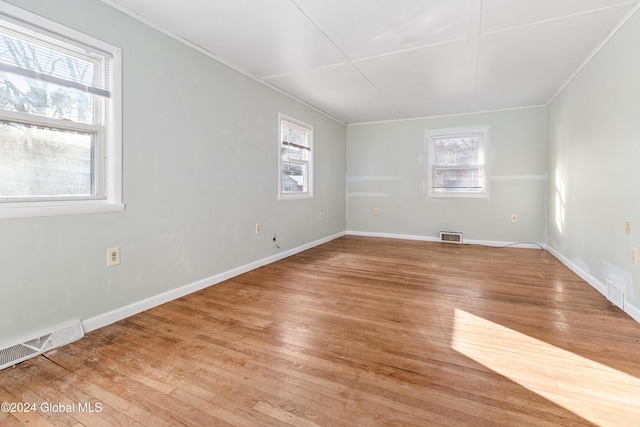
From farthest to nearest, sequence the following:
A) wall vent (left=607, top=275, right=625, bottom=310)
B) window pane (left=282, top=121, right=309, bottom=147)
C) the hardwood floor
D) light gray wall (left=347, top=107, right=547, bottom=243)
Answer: light gray wall (left=347, top=107, right=547, bottom=243) < window pane (left=282, top=121, right=309, bottom=147) < wall vent (left=607, top=275, right=625, bottom=310) < the hardwood floor

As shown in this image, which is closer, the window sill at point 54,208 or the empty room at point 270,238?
the empty room at point 270,238

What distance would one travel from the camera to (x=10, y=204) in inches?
64.9

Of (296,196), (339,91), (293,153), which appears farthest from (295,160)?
(339,91)

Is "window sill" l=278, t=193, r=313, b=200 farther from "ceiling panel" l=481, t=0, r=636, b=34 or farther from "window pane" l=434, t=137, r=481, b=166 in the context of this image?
"ceiling panel" l=481, t=0, r=636, b=34

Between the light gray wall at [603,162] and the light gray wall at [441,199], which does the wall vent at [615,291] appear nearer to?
the light gray wall at [603,162]

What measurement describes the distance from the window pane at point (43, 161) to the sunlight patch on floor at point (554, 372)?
2.61 meters

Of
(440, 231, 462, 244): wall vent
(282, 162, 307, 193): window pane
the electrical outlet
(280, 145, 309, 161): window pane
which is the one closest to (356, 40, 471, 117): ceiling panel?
(280, 145, 309, 161): window pane

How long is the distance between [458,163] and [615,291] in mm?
3116

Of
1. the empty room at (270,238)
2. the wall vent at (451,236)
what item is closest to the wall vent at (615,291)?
the empty room at (270,238)

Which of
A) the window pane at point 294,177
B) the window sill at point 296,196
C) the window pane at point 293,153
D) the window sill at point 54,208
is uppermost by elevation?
the window pane at point 293,153

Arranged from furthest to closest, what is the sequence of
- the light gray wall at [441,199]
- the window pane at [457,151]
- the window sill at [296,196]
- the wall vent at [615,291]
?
1. the window pane at [457,151]
2. the light gray wall at [441,199]
3. the window sill at [296,196]
4. the wall vent at [615,291]

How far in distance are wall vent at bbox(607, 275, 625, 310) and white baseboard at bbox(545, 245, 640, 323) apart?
0.07 meters

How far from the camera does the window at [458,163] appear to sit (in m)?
4.99

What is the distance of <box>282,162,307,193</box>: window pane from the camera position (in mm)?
4172
